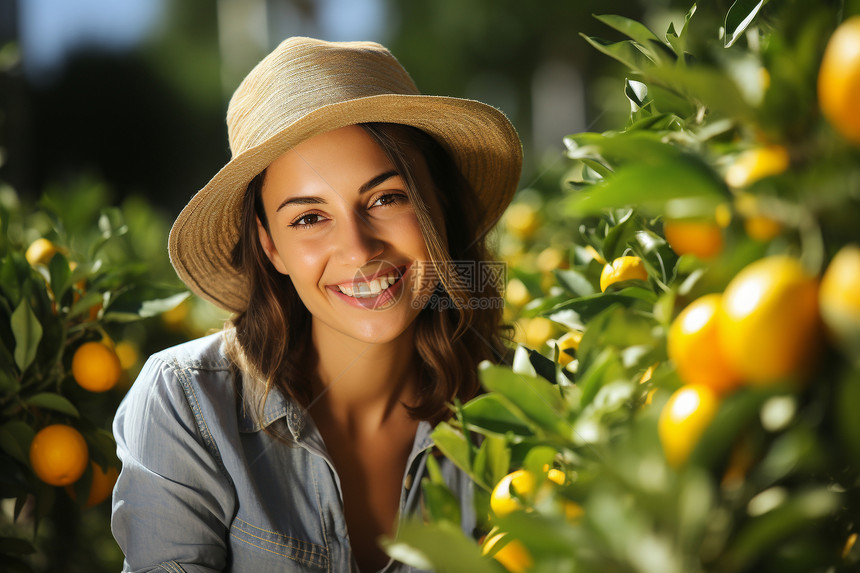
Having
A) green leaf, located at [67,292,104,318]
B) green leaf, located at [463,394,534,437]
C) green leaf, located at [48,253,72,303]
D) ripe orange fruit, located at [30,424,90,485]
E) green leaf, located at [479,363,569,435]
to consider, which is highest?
green leaf, located at [479,363,569,435]

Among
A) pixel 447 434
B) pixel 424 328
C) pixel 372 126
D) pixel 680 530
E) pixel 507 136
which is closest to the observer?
pixel 680 530

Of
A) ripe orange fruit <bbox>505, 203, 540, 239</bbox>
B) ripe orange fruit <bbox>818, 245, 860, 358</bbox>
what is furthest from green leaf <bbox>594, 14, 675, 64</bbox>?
ripe orange fruit <bbox>505, 203, 540, 239</bbox>

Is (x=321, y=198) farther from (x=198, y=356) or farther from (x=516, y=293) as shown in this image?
(x=516, y=293)

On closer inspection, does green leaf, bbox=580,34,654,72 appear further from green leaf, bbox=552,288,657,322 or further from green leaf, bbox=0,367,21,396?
green leaf, bbox=0,367,21,396

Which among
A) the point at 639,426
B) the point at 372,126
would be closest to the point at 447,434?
the point at 639,426

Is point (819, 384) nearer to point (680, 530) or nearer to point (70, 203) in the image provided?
point (680, 530)

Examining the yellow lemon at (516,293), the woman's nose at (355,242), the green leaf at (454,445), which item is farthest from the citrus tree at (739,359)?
the yellow lemon at (516,293)

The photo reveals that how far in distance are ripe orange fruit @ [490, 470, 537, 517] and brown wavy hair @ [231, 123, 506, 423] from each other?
0.62m

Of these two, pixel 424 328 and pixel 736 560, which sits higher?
pixel 736 560

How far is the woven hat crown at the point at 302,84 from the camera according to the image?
1.03 m

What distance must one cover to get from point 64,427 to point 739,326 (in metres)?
1.07

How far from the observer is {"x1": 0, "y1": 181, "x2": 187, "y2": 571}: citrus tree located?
3.57 ft

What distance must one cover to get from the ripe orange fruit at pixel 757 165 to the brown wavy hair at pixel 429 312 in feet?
2.41

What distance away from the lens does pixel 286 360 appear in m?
1.22
